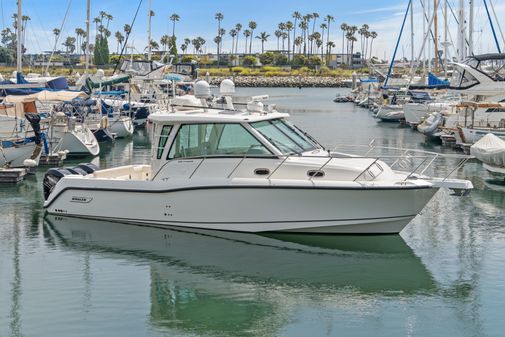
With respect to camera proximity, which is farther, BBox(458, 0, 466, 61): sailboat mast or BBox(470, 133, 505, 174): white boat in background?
BBox(458, 0, 466, 61): sailboat mast

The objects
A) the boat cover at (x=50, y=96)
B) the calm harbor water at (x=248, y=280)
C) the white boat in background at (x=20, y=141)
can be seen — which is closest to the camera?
the calm harbor water at (x=248, y=280)

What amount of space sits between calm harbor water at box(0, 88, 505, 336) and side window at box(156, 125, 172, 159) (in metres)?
1.69

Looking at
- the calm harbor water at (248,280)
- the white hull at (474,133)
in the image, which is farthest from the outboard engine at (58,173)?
the white hull at (474,133)

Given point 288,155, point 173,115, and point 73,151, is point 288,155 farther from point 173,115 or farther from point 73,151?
point 73,151

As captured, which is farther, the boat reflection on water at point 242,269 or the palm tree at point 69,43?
the palm tree at point 69,43

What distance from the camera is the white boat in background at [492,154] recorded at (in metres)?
23.3

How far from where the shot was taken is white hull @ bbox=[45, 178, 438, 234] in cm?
1414

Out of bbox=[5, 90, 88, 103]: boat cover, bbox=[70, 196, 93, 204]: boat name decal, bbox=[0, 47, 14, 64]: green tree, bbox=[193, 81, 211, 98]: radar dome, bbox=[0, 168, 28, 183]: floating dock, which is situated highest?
bbox=[0, 47, 14, 64]: green tree

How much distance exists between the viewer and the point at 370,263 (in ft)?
45.0

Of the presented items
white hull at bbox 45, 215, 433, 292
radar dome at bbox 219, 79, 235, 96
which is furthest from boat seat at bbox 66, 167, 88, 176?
radar dome at bbox 219, 79, 235, 96

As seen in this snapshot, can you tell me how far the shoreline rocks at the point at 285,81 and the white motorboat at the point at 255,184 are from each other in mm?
124765

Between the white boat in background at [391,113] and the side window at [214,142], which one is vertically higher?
the side window at [214,142]

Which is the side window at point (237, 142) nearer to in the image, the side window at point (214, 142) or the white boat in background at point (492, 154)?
the side window at point (214, 142)

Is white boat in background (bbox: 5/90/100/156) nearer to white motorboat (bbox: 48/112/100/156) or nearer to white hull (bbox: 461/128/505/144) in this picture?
white motorboat (bbox: 48/112/100/156)
